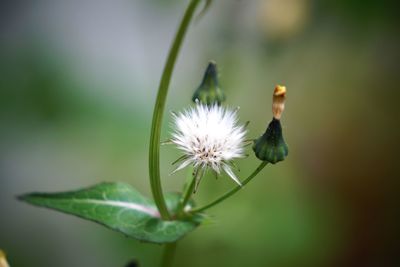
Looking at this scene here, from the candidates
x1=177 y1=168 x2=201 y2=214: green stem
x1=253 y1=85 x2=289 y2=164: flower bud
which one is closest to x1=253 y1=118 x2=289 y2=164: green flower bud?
x1=253 y1=85 x2=289 y2=164: flower bud

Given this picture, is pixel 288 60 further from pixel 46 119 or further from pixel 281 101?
pixel 281 101

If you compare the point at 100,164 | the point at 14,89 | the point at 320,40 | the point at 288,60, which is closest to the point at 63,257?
the point at 100,164

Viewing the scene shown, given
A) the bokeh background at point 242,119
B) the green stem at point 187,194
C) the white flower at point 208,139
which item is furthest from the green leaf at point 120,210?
the bokeh background at point 242,119

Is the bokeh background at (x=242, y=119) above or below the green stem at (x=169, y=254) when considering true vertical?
above

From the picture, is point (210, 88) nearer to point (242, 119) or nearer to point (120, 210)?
point (120, 210)

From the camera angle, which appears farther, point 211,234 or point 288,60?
point 288,60

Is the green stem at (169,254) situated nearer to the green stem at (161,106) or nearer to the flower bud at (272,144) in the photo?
the green stem at (161,106)
